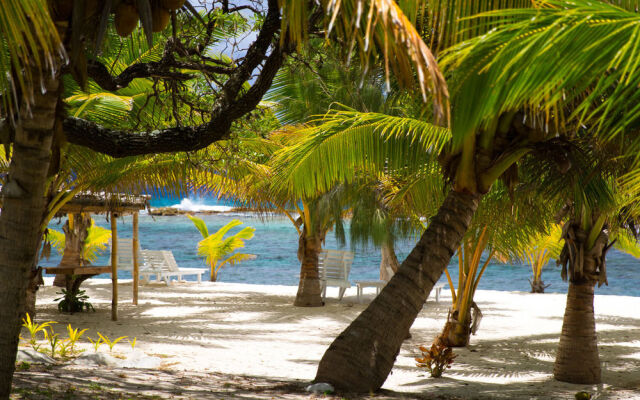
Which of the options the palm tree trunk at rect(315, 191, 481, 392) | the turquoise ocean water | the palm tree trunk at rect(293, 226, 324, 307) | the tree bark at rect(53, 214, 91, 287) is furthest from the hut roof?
the palm tree trunk at rect(315, 191, 481, 392)

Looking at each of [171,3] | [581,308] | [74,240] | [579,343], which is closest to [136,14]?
[171,3]

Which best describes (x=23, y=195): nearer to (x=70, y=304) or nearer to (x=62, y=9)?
(x=62, y=9)

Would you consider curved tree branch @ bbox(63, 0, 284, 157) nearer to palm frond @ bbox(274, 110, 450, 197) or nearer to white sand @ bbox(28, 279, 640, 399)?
palm frond @ bbox(274, 110, 450, 197)

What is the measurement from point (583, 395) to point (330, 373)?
2.29 m

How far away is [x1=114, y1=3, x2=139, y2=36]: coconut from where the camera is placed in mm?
3361

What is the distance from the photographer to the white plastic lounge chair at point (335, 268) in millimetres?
13789

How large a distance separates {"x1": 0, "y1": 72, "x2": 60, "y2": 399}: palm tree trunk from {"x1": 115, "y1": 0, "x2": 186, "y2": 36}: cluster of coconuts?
48 centimetres

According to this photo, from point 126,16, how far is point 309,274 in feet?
33.3

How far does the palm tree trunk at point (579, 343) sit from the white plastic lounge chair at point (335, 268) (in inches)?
282

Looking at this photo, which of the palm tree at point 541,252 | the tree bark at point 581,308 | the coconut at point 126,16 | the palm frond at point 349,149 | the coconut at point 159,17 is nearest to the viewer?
the coconut at point 126,16

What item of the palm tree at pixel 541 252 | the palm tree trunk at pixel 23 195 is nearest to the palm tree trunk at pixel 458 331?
the palm tree at pixel 541 252

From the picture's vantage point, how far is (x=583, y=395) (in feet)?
17.7

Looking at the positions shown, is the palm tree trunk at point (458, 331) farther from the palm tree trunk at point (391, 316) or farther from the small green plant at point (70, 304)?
the small green plant at point (70, 304)

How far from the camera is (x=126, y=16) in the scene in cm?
338
